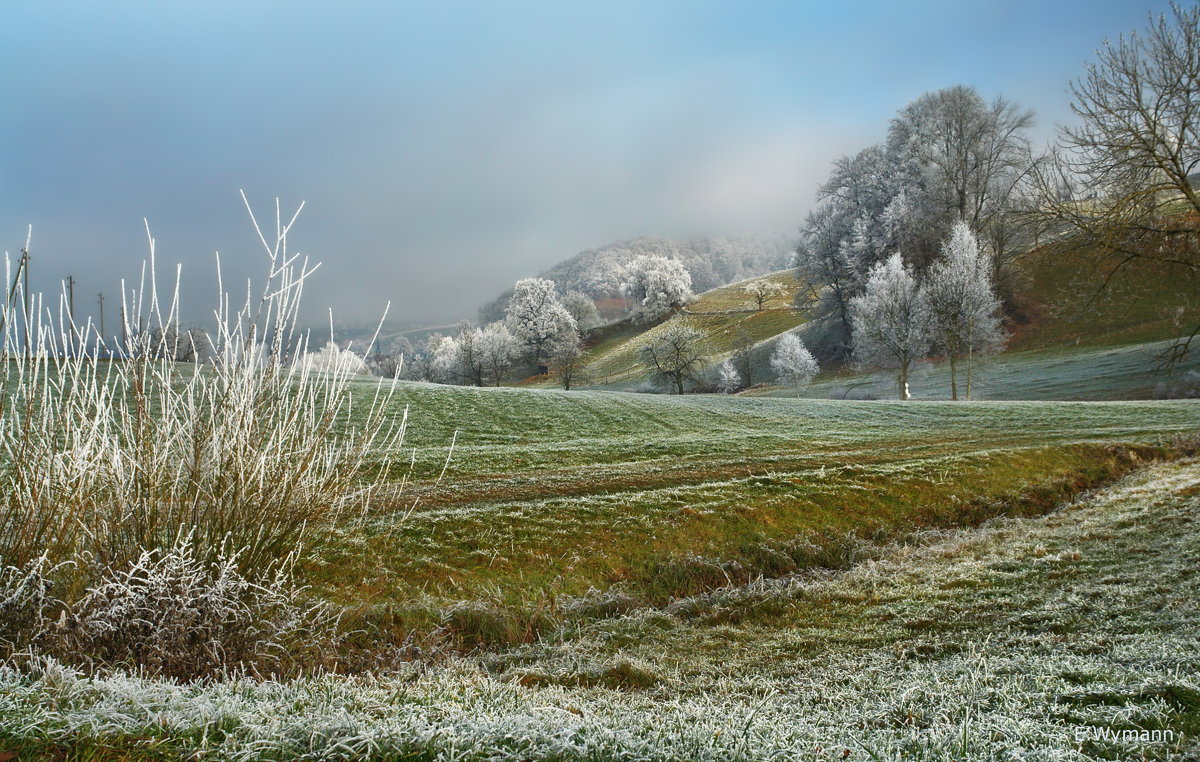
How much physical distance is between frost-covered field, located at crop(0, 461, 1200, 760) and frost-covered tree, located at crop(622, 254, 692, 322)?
96874 mm

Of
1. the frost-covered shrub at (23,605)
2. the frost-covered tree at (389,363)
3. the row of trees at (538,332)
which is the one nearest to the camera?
the frost-covered shrub at (23,605)

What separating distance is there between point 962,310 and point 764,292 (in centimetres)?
5750

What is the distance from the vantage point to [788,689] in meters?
5.64

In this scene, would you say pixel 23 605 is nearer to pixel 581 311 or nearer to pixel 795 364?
pixel 795 364

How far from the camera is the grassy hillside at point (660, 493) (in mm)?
10750

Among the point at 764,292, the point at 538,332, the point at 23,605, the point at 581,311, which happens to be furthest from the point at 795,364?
the point at 581,311

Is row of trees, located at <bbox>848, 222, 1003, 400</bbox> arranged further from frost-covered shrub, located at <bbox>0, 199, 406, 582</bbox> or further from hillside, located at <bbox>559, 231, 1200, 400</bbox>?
frost-covered shrub, located at <bbox>0, 199, 406, 582</bbox>

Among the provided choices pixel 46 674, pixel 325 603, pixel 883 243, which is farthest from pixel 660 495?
pixel 883 243

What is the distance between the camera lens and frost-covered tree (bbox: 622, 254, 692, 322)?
107 m

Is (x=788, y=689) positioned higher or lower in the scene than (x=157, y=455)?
lower

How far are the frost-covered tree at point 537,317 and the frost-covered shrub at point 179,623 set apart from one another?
264 feet

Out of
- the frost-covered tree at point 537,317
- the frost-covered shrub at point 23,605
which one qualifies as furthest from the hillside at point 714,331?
the frost-covered shrub at point 23,605

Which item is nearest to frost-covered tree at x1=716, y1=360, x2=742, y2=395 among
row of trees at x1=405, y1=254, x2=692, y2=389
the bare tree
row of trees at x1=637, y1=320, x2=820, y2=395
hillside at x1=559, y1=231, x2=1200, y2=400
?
row of trees at x1=637, y1=320, x2=820, y2=395

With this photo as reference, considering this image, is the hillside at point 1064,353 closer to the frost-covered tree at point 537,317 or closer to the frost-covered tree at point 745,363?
the frost-covered tree at point 745,363
